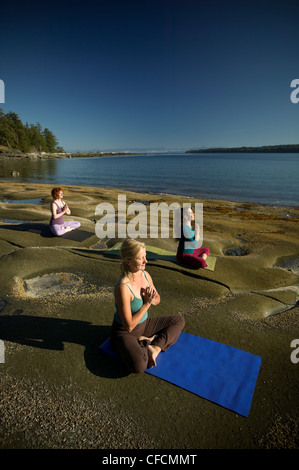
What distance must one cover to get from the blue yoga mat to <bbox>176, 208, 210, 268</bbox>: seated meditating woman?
10.9 ft

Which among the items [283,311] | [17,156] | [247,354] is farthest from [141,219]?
[17,156]

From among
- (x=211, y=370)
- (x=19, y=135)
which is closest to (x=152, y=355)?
(x=211, y=370)

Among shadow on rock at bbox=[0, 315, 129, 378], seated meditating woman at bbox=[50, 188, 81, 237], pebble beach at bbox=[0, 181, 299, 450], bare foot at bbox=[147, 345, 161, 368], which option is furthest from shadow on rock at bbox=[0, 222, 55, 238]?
bare foot at bbox=[147, 345, 161, 368]

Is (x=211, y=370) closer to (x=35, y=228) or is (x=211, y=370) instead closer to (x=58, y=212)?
(x=58, y=212)

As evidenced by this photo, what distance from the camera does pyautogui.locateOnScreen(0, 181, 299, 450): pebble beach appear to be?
316 centimetres

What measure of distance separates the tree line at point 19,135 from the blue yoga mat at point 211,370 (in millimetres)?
122327

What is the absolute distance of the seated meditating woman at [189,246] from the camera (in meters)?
7.59

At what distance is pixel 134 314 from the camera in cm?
395

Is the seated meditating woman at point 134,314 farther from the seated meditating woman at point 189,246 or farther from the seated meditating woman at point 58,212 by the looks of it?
the seated meditating woman at point 58,212

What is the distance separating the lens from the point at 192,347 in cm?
448

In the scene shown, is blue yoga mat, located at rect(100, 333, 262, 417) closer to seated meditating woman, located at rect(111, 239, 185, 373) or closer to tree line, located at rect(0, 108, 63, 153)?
seated meditating woman, located at rect(111, 239, 185, 373)

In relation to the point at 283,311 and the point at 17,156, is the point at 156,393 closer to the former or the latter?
the point at 283,311

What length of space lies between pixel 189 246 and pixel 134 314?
4448 mm

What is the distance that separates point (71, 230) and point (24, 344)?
23.0 ft
